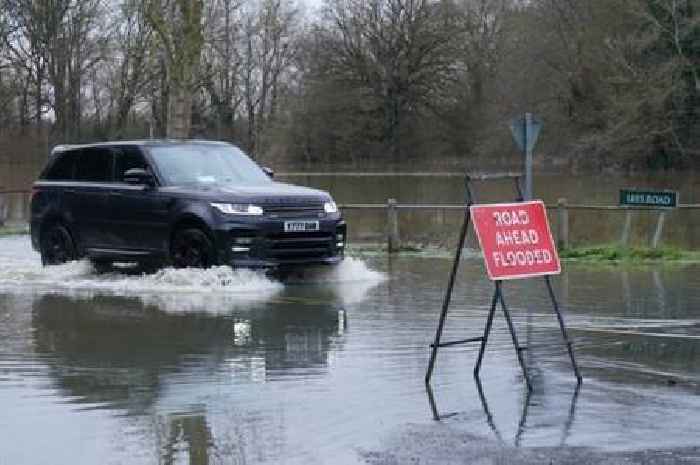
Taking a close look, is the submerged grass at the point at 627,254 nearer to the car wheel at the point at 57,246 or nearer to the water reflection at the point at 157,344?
the car wheel at the point at 57,246

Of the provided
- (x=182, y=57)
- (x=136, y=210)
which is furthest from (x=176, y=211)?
(x=182, y=57)

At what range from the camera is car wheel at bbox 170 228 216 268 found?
14.9 meters

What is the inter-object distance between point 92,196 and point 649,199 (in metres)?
9.15

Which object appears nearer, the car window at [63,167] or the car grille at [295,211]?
the car grille at [295,211]

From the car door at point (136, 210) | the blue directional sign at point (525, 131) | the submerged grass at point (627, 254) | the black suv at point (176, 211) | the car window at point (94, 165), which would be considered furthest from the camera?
the submerged grass at point (627, 254)

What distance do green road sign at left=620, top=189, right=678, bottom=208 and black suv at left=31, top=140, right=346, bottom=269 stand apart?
6.82 meters

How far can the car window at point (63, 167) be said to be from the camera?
677 inches

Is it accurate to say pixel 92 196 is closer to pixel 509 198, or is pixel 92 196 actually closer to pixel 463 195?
pixel 509 198

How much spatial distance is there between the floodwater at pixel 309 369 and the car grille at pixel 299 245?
1.17 feet

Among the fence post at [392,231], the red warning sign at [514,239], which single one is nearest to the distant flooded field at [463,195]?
the fence post at [392,231]

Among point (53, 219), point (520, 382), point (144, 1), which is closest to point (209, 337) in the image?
point (520, 382)

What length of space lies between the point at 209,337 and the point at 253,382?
2.20m

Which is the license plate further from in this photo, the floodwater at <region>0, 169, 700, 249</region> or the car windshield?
the floodwater at <region>0, 169, 700, 249</region>

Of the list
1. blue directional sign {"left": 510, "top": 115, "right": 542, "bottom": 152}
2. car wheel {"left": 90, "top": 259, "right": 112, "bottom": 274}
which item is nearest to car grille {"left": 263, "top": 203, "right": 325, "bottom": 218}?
car wheel {"left": 90, "top": 259, "right": 112, "bottom": 274}
